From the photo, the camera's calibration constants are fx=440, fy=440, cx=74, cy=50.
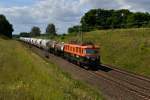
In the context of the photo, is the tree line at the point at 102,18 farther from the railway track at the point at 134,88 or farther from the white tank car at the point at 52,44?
the railway track at the point at 134,88

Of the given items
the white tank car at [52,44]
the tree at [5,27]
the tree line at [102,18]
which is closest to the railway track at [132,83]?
the white tank car at [52,44]

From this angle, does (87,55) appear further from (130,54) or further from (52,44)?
(52,44)

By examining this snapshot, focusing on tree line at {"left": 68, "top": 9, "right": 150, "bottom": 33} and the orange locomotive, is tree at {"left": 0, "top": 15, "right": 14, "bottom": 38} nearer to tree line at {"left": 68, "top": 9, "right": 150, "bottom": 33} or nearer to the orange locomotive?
tree line at {"left": 68, "top": 9, "right": 150, "bottom": 33}

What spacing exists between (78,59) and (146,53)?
8058 mm

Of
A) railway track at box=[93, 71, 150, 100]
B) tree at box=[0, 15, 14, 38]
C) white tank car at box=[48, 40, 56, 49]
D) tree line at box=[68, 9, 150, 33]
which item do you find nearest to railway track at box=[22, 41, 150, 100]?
railway track at box=[93, 71, 150, 100]

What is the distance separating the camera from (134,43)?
59781mm

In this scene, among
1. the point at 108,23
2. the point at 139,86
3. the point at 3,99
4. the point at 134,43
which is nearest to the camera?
the point at 3,99

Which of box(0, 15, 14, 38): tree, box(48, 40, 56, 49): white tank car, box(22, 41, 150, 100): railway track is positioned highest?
box(0, 15, 14, 38): tree

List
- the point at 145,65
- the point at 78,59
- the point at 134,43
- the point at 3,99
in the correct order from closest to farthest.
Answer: the point at 3,99
the point at 145,65
the point at 78,59
the point at 134,43

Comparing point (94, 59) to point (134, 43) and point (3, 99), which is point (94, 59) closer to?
point (134, 43)

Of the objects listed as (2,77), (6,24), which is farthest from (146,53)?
(6,24)

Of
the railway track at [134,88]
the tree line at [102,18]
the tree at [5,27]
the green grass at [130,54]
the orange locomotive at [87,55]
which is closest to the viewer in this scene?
the railway track at [134,88]

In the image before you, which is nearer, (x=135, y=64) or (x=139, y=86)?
(x=139, y=86)

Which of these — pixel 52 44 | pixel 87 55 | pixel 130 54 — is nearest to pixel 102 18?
pixel 52 44
